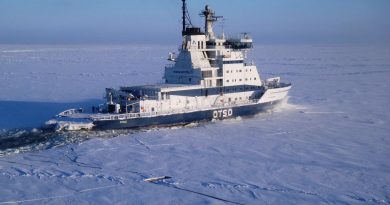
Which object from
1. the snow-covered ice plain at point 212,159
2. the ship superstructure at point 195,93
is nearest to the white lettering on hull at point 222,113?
the ship superstructure at point 195,93

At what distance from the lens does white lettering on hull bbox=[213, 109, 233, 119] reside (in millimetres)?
26828

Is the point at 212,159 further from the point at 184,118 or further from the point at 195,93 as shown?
the point at 195,93

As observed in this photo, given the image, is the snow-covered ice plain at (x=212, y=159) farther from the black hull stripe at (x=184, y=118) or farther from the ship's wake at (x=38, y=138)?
the black hull stripe at (x=184, y=118)

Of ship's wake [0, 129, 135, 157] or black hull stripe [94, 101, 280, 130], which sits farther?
black hull stripe [94, 101, 280, 130]

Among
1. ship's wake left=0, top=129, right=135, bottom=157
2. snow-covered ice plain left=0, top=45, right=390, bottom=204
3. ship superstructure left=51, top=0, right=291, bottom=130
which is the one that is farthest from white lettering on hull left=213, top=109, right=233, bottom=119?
ship's wake left=0, top=129, right=135, bottom=157

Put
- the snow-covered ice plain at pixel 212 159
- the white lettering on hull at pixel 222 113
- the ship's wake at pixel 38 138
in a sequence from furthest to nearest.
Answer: the white lettering on hull at pixel 222 113 → the ship's wake at pixel 38 138 → the snow-covered ice plain at pixel 212 159

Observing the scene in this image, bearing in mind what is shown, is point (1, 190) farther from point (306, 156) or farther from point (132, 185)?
point (306, 156)

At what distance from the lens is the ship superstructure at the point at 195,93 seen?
948 inches

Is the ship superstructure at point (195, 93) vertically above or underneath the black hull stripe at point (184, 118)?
above

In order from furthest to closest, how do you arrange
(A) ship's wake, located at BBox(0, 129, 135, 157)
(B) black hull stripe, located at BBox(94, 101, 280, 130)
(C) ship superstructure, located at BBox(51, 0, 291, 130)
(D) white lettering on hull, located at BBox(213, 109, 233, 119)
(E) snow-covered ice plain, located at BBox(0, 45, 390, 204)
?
1. (D) white lettering on hull, located at BBox(213, 109, 233, 119)
2. (C) ship superstructure, located at BBox(51, 0, 291, 130)
3. (B) black hull stripe, located at BBox(94, 101, 280, 130)
4. (A) ship's wake, located at BBox(0, 129, 135, 157)
5. (E) snow-covered ice plain, located at BBox(0, 45, 390, 204)

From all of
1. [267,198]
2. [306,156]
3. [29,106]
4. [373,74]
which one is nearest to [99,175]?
[267,198]

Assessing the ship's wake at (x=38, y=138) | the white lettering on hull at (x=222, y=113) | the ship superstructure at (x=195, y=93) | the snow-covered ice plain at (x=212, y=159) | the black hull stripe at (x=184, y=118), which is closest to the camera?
the snow-covered ice plain at (x=212, y=159)

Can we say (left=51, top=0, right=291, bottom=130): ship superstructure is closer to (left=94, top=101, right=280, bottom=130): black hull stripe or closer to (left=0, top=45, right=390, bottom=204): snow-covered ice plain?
(left=94, top=101, right=280, bottom=130): black hull stripe

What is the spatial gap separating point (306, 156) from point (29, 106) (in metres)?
20.6
